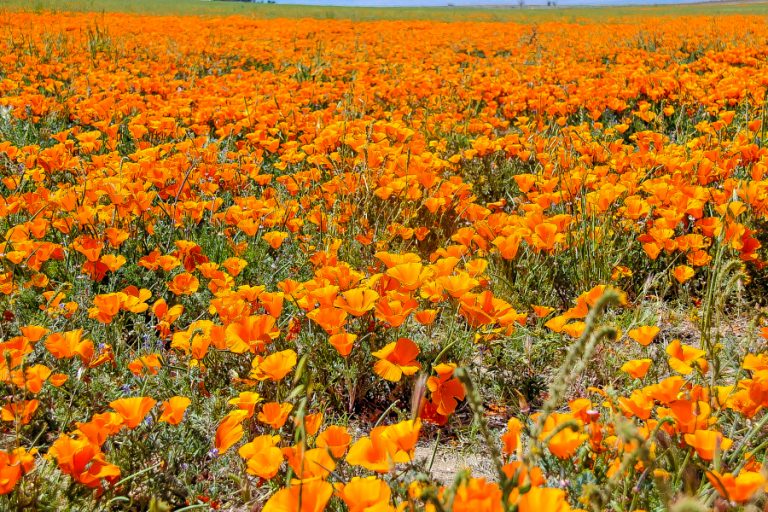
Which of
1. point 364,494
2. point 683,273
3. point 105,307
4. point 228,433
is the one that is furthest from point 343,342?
point 683,273

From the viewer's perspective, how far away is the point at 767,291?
282 centimetres

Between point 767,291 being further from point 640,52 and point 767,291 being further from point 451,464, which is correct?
point 640,52

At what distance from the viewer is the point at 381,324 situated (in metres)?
2.20

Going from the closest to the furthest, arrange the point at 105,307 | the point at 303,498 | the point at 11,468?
the point at 303,498, the point at 11,468, the point at 105,307

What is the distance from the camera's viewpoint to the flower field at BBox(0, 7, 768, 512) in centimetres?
132

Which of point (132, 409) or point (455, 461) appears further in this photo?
point (455, 461)

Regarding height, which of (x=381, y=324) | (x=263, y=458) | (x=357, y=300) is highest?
(x=357, y=300)

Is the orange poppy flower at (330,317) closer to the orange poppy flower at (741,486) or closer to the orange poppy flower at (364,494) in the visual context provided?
the orange poppy flower at (364,494)

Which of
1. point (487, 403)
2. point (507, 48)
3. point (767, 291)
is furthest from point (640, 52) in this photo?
point (487, 403)

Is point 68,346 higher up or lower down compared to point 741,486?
lower down

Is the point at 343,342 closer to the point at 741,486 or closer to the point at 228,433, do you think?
the point at 228,433

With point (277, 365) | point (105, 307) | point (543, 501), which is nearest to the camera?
point (543, 501)

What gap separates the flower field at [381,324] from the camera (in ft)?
4.33

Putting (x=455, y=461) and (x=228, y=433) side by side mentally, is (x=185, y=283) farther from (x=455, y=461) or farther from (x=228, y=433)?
(x=455, y=461)
